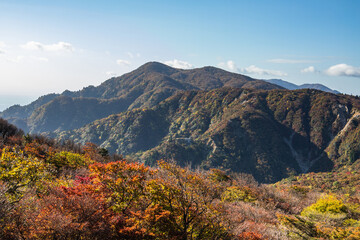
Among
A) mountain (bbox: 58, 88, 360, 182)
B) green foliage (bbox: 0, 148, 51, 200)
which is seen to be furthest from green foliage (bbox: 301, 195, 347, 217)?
mountain (bbox: 58, 88, 360, 182)

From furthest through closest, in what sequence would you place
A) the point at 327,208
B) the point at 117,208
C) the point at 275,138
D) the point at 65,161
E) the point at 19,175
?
the point at 275,138, the point at 65,161, the point at 327,208, the point at 19,175, the point at 117,208

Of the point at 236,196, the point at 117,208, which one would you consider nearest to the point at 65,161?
the point at 117,208

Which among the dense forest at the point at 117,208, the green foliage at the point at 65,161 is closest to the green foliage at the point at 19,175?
the dense forest at the point at 117,208

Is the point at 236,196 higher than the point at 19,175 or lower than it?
lower

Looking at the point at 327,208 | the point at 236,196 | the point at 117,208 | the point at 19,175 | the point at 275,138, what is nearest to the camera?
the point at 117,208

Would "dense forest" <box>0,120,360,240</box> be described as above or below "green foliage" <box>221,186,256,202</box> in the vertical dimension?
above

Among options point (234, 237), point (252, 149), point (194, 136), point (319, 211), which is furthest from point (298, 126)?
point (234, 237)

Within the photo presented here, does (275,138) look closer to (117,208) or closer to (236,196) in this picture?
(236,196)

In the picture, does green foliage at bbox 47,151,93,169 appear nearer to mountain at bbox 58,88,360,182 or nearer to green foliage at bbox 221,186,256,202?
green foliage at bbox 221,186,256,202

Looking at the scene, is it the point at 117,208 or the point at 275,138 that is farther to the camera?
the point at 275,138

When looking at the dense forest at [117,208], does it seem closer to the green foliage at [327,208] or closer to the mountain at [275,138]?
the green foliage at [327,208]

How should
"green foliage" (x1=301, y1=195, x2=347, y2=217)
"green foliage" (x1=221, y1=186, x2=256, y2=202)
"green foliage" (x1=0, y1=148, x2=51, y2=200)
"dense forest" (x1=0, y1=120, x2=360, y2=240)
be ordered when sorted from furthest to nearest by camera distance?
1. "green foliage" (x1=221, y1=186, x2=256, y2=202)
2. "green foliage" (x1=301, y1=195, x2=347, y2=217)
3. "green foliage" (x1=0, y1=148, x2=51, y2=200)
4. "dense forest" (x1=0, y1=120, x2=360, y2=240)

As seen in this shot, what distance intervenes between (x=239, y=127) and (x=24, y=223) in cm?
16667

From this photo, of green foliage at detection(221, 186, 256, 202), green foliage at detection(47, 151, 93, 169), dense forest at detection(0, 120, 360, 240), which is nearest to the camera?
dense forest at detection(0, 120, 360, 240)
